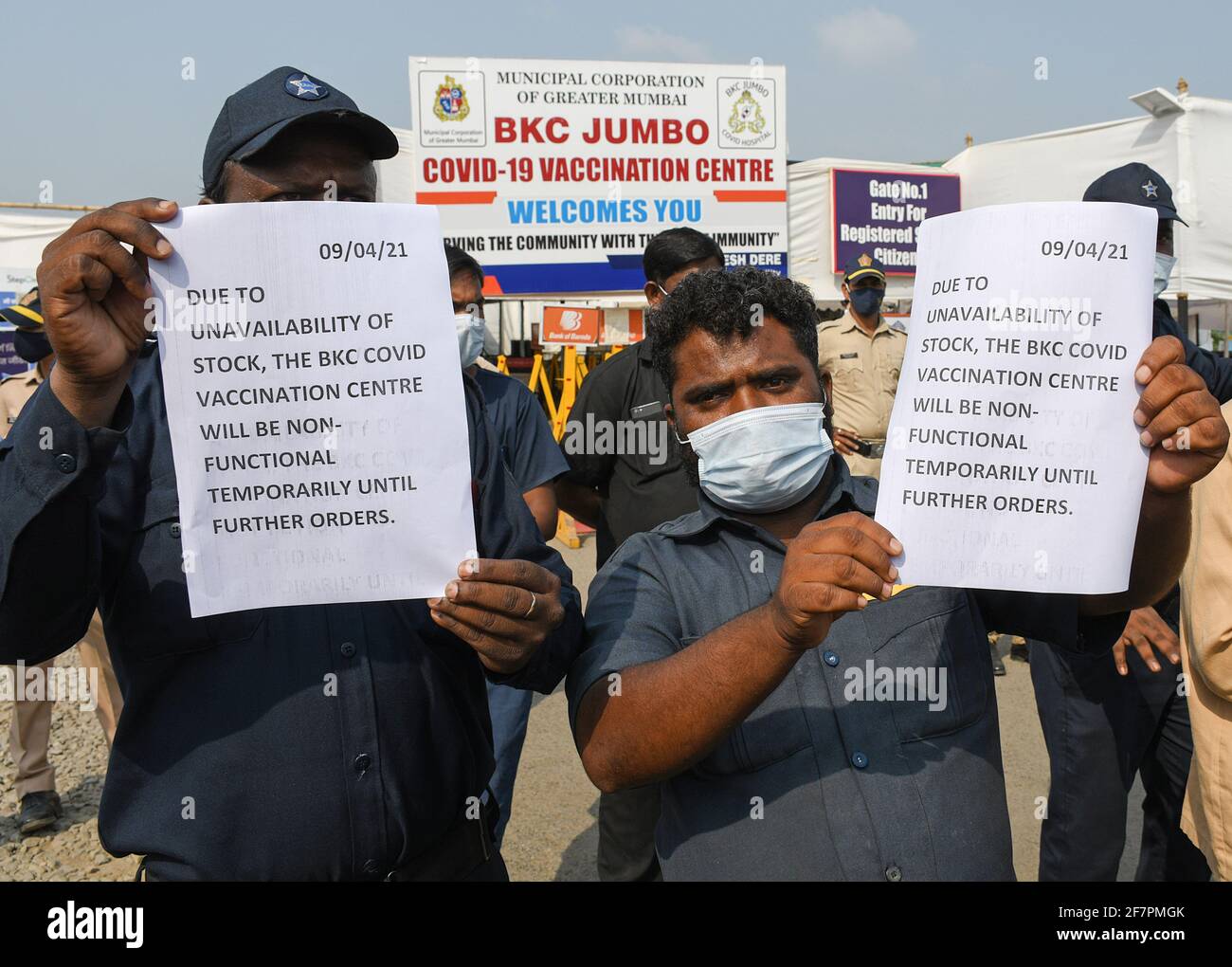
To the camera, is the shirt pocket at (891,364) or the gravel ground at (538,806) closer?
the gravel ground at (538,806)

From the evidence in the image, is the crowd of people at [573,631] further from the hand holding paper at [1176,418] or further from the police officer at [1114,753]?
the police officer at [1114,753]

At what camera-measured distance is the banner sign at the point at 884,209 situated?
10.5 meters

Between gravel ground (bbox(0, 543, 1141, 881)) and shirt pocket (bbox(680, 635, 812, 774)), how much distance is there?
2484 mm

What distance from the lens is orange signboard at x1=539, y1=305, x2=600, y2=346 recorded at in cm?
1037

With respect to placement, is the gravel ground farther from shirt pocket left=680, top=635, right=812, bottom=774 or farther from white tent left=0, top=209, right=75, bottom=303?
white tent left=0, top=209, right=75, bottom=303

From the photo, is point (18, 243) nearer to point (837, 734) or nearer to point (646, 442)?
point (646, 442)

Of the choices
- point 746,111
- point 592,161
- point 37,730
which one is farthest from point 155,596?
point 746,111

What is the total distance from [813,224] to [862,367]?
14.6 feet

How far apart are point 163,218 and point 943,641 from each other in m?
1.40

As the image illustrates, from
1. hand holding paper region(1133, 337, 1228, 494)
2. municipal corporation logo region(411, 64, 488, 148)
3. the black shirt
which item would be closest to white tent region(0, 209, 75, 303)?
municipal corporation logo region(411, 64, 488, 148)

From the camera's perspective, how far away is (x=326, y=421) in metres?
1.45

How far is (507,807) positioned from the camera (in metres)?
3.79

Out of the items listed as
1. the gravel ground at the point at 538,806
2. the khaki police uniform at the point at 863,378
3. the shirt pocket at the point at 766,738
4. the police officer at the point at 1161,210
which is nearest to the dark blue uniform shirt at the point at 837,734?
the shirt pocket at the point at 766,738

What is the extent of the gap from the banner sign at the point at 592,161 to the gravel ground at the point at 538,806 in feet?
18.1
